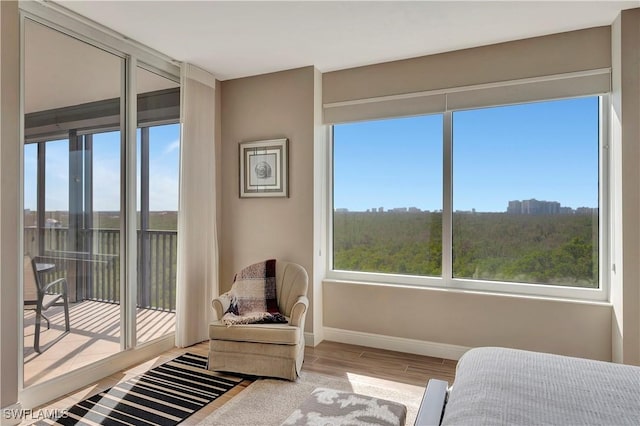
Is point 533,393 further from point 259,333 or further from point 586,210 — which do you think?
point 586,210

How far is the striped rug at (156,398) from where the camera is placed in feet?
7.39

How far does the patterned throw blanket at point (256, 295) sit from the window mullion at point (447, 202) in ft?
5.10

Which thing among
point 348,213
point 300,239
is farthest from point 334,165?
point 300,239

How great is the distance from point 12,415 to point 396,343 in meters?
2.85

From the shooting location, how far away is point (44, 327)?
2.53 meters

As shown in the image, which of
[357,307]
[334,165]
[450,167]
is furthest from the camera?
[334,165]

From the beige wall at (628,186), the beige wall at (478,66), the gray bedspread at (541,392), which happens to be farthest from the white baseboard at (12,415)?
the beige wall at (628,186)

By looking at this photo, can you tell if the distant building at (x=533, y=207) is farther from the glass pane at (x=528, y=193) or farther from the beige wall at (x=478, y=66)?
the beige wall at (x=478, y=66)

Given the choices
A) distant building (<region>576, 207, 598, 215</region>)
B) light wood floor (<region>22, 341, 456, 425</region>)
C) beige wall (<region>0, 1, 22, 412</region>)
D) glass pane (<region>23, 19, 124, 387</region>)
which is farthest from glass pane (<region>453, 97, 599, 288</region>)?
beige wall (<region>0, 1, 22, 412</region>)

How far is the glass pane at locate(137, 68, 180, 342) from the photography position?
10.8ft

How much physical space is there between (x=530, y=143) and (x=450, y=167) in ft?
2.18

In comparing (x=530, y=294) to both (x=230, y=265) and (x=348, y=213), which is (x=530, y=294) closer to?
(x=348, y=213)

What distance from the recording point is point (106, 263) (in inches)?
116

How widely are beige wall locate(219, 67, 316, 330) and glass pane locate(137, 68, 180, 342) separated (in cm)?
59
